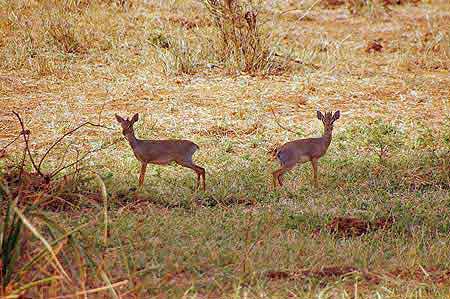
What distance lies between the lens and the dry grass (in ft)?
15.3

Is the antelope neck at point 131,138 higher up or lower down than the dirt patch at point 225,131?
higher up

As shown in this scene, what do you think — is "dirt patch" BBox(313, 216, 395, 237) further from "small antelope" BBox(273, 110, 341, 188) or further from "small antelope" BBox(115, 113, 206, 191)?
"small antelope" BBox(115, 113, 206, 191)

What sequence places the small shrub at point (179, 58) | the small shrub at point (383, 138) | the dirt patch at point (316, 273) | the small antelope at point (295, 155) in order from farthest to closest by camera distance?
the small shrub at point (179, 58)
the small shrub at point (383, 138)
the small antelope at point (295, 155)
the dirt patch at point (316, 273)

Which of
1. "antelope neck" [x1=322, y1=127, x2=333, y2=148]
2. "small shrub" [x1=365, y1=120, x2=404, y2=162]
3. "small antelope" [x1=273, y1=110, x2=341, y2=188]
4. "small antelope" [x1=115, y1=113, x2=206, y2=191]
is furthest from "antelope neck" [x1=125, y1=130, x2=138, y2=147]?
"small shrub" [x1=365, y1=120, x2=404, y2=162]

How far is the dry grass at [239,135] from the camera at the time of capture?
4668mm

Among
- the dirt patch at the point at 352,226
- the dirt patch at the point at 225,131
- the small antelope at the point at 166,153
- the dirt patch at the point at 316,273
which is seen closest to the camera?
the dirt patch at the point at 316,273

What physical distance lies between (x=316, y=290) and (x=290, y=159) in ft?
8.00

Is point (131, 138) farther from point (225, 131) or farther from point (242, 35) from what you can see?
point (242, 35)

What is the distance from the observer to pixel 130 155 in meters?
7.73

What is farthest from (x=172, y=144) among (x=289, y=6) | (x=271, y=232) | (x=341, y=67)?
(x=289, y=6)

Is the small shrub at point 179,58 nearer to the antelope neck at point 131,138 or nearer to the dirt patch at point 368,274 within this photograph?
the antelope neck at point 131,138

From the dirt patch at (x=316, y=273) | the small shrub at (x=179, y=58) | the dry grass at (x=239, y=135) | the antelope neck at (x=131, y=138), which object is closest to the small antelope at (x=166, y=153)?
the antelope neck at (x=131, y=138)

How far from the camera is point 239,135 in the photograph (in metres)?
8.39

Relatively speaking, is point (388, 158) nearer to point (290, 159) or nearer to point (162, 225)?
point (290, 159)
